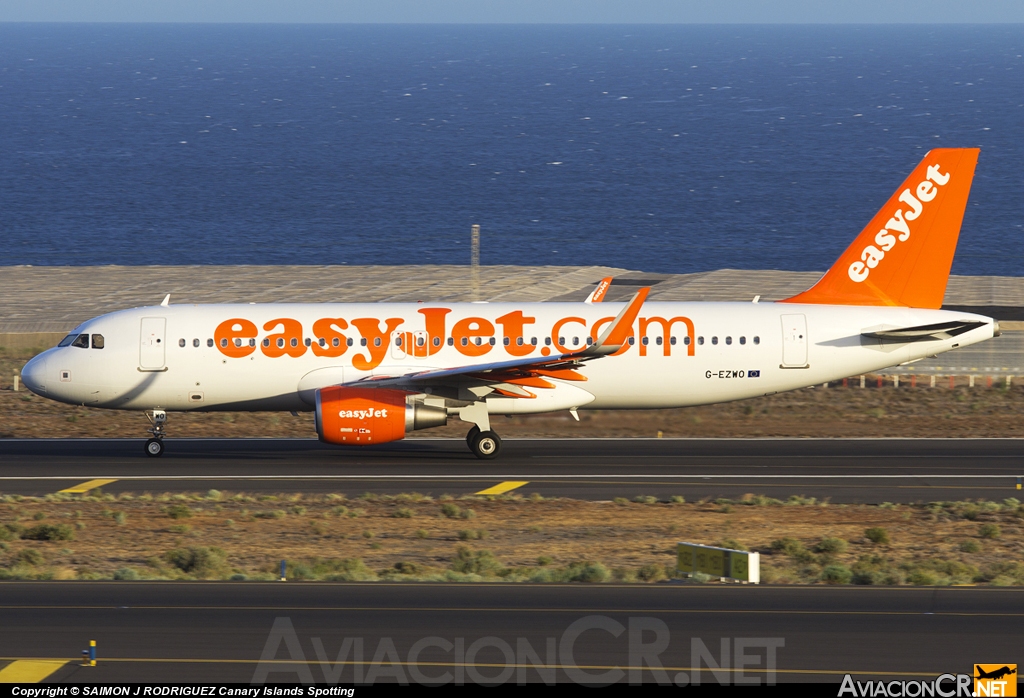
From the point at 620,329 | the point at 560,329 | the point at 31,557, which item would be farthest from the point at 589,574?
the point at 560,329

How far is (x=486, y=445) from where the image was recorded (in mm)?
33375

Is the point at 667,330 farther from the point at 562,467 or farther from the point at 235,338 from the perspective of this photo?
the point at 235,338

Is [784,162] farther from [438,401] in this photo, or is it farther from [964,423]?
[438,401]

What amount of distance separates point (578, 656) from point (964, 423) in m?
26.8

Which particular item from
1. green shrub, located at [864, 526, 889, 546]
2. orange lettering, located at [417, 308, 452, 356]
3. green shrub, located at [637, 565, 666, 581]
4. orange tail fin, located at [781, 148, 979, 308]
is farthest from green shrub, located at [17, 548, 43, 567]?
orange tail fin, located at [781, 148, 979, 308]

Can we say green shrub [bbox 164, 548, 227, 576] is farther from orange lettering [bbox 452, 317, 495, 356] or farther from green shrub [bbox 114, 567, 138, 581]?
orange lettering [bbox 452, 317, 495, 356]

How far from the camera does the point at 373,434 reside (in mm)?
31172

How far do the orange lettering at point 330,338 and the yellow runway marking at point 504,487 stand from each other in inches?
229

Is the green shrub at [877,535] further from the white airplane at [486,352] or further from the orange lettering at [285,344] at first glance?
the orange lettering at [285,344]

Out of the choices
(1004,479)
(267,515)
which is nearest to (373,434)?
(267,515)

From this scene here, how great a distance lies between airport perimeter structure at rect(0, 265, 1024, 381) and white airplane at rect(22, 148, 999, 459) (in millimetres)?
19692

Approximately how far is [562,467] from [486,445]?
6.96 ft

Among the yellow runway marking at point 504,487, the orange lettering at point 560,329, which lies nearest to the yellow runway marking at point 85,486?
the yellow runway marking at point 504,487

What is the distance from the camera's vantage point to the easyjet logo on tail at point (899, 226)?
34312mm
